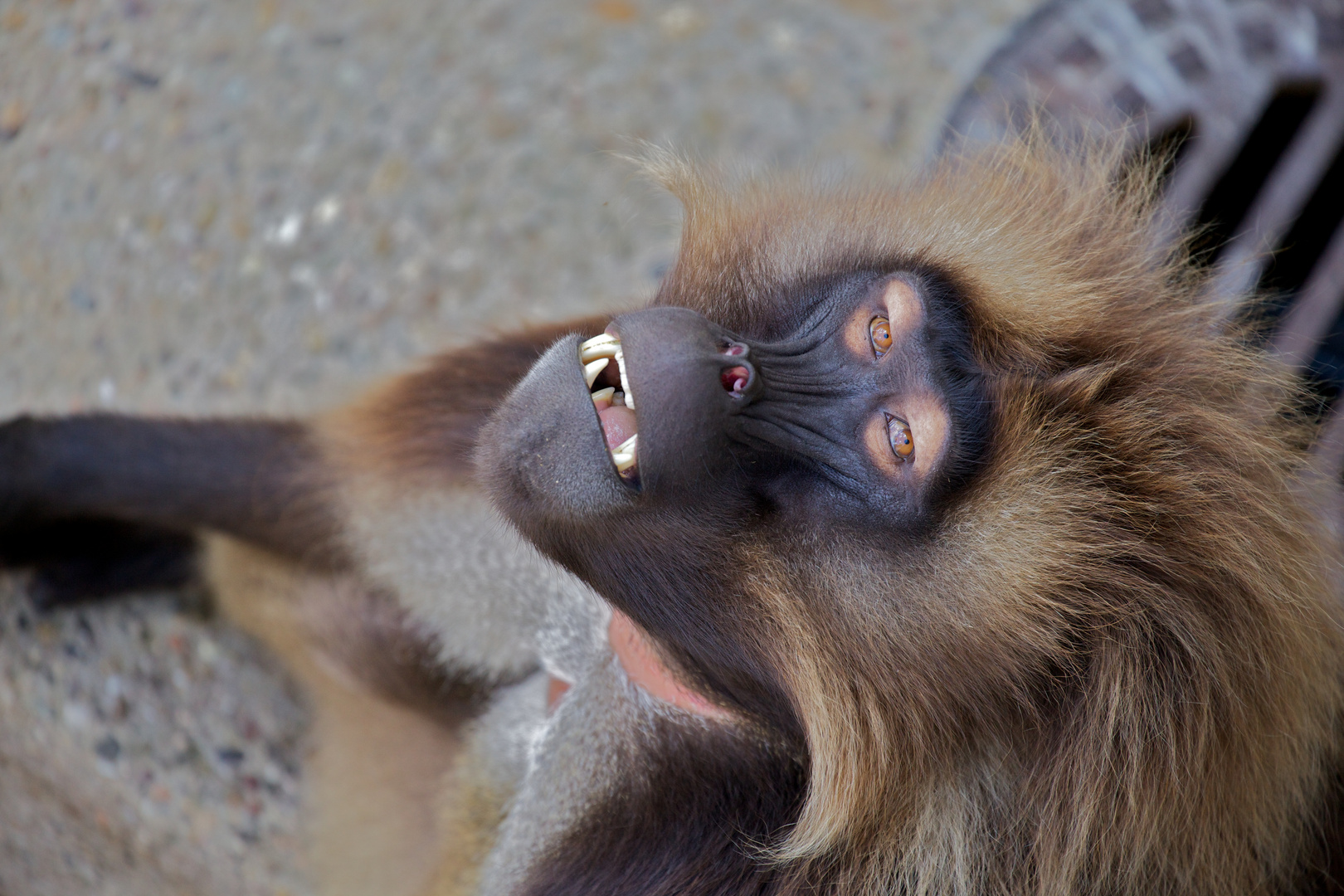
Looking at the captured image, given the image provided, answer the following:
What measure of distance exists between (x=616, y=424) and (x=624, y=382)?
0.24 feet

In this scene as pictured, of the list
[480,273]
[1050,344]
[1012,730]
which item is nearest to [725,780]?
[1012,730]

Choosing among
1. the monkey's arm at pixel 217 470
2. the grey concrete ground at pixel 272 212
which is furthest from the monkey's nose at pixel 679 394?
the grey concrete ground at pixel 272 212

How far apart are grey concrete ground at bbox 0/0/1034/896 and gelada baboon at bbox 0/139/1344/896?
1.31m

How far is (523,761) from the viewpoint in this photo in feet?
7.86

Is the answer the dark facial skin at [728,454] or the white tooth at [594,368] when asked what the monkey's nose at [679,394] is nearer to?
the dark facial skin at [728,454]

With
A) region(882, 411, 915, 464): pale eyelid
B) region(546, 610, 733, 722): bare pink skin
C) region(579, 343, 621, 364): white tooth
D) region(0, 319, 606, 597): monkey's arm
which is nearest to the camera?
region(882, 411, 915, 464): pale eyelid

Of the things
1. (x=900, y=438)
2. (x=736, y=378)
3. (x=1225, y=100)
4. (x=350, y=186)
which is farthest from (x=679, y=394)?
(x=350, y=186)

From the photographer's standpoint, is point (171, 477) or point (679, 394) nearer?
point (679, 394)

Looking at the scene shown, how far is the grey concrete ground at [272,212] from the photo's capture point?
9.79 feet

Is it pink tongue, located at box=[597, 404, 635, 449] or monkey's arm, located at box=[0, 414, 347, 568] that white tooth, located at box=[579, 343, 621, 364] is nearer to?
pink tongue, located at box=[597, 404, 635, 449]

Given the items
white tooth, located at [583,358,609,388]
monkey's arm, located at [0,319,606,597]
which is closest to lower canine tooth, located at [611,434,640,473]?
white tooth, located at [583,358,609,388]

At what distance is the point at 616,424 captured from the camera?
1.76 m

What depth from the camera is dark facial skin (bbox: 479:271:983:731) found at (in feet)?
5.31

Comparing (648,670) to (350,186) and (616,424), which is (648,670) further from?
(350,186)
